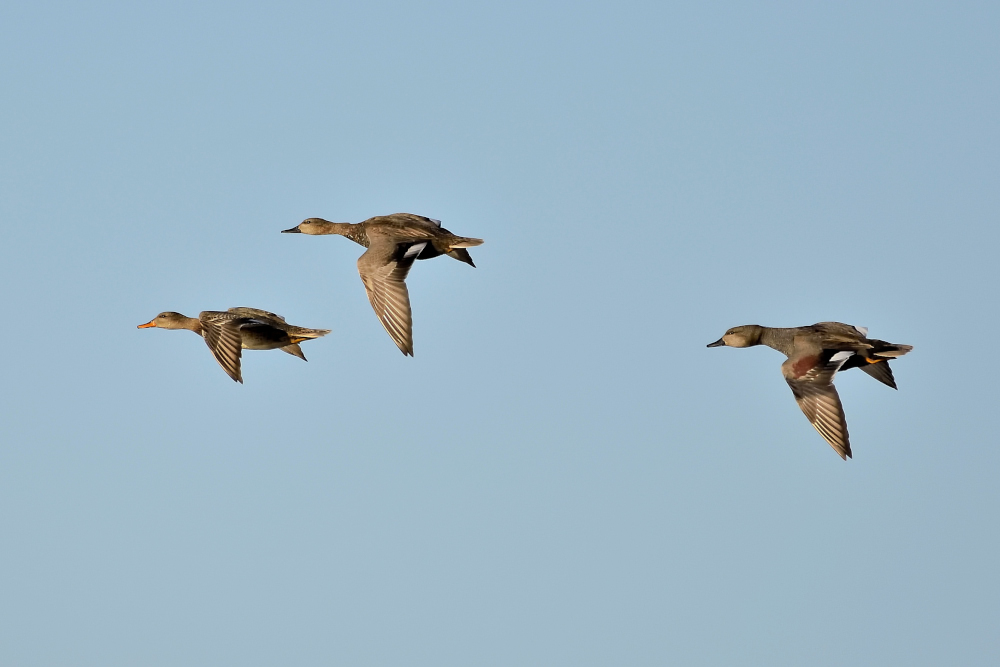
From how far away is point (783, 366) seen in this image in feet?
94.0

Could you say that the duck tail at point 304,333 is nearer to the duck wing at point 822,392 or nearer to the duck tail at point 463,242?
the duck tail at point 463,242

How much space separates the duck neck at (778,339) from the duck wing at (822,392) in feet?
2.98

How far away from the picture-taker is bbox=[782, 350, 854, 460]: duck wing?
92.4ft

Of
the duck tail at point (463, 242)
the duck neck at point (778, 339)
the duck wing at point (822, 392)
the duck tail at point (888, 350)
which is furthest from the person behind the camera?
the duck tail at point (463, 242)

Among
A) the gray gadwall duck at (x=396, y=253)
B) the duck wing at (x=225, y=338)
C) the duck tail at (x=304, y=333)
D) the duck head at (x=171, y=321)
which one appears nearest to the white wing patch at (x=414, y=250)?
the gray gadwall duck at (x=396, y=253)

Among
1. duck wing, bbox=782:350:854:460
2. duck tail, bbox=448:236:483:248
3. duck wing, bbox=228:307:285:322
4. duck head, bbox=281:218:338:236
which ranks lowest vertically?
duck wing, bbox=782:350:854:460

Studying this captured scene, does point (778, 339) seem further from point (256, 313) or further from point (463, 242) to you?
point (256, 313)

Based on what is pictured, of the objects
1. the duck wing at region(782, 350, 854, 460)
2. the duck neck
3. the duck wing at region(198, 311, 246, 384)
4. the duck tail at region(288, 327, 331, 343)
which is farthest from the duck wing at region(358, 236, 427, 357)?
the duck wing at region(782, 350, 854, 460)

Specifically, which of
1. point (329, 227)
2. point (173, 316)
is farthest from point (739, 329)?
point (173, 316)

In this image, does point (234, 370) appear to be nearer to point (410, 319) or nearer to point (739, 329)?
point (410, 319)

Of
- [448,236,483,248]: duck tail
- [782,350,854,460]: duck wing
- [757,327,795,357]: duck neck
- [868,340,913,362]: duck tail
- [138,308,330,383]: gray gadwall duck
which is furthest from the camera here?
[448,236,483,248]: duck tail

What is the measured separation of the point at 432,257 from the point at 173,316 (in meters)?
4.72

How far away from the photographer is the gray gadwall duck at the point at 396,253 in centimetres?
2848

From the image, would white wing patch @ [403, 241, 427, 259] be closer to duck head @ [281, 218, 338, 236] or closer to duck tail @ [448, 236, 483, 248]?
duck tail @ [448, 236, 483, 248]
